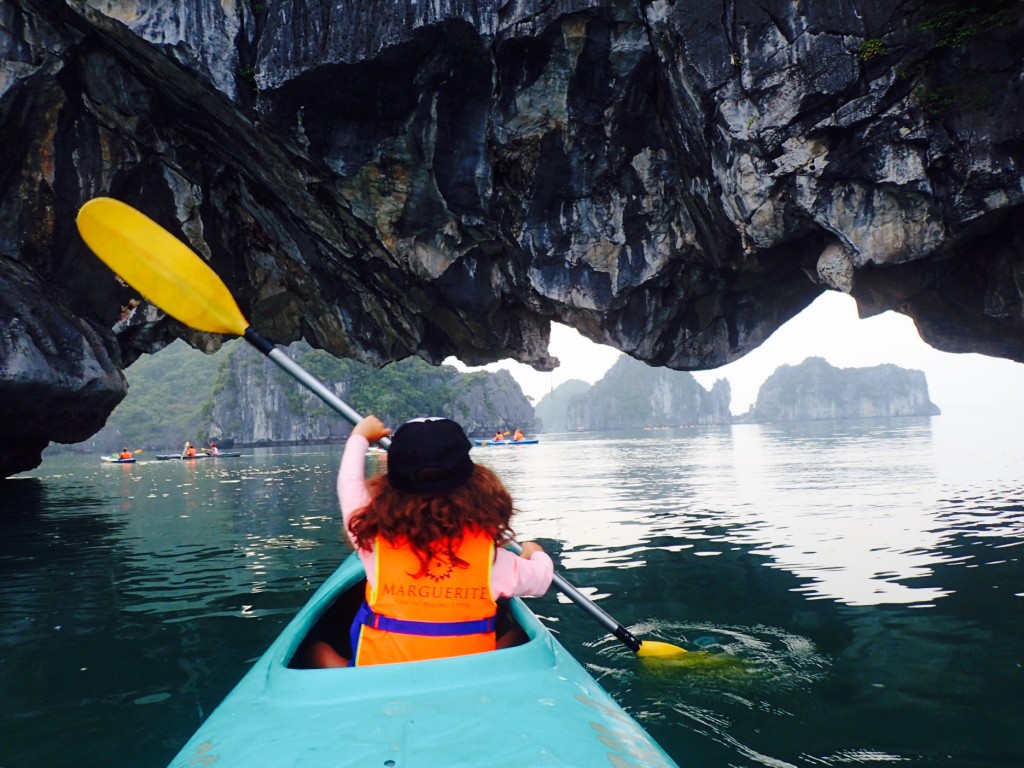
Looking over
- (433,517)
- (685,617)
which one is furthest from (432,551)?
(685,617)

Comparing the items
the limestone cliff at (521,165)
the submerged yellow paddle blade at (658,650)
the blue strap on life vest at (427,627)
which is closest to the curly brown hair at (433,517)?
the blue strap on life vest at (427,627)

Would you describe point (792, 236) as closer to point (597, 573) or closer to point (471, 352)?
point (597, 573)

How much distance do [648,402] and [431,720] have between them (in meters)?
152

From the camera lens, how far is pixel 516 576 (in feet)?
8.09

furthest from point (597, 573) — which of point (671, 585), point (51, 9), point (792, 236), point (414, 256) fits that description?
point (51, 9)

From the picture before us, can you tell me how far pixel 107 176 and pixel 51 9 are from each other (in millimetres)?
3544

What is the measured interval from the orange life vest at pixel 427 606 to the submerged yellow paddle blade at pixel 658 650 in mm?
2470

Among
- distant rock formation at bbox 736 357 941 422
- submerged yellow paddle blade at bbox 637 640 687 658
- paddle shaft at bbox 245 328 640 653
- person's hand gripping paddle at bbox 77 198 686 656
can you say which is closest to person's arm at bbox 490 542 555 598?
paddle shaft at bbox 245 328 640 653

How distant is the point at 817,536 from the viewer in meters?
9.16

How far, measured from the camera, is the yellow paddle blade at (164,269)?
560cm

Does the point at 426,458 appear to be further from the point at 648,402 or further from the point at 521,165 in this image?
the point at 648,402

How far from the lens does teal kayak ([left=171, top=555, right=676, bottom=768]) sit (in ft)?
6.12

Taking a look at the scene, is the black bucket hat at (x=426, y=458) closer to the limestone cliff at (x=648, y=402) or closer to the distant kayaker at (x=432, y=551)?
the distant kayaker at (x=432, y=551)

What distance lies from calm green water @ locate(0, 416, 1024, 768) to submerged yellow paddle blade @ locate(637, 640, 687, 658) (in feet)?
0.36
